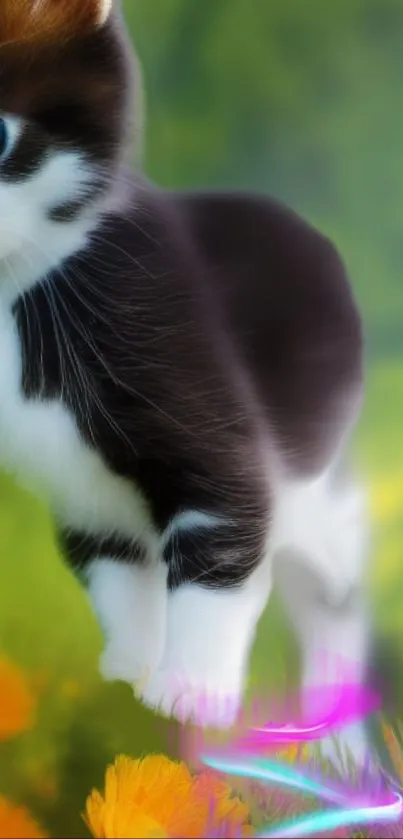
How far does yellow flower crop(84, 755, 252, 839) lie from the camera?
597mm

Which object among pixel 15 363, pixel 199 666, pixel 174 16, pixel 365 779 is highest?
pixel 174 16

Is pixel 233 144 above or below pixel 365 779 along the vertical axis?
above

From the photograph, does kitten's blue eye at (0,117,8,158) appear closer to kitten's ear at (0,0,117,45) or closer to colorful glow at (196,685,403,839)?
kitten's ear at (0,0,117,45)

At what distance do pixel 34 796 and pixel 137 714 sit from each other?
3.9 inches

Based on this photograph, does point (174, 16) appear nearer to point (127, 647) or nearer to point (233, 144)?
point (233, 144)

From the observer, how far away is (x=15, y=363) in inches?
27.8

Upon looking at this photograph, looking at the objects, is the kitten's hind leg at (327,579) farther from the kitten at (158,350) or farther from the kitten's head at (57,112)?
the kitten's head at (57,112)

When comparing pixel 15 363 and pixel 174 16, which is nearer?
pixel 15 363

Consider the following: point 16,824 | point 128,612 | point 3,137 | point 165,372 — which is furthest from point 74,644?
point 3,137

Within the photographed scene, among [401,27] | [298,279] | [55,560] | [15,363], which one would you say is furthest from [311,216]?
[55,560]

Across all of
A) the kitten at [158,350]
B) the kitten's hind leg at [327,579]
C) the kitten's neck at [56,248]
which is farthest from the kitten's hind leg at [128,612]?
the kitten's neck at [56,248]

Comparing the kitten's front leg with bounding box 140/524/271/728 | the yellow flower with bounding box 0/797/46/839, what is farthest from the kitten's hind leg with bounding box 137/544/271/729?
the yellow flower with bounding box 0/797/46/839

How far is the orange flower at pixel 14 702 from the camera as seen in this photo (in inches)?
30.8

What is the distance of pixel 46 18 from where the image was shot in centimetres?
62
